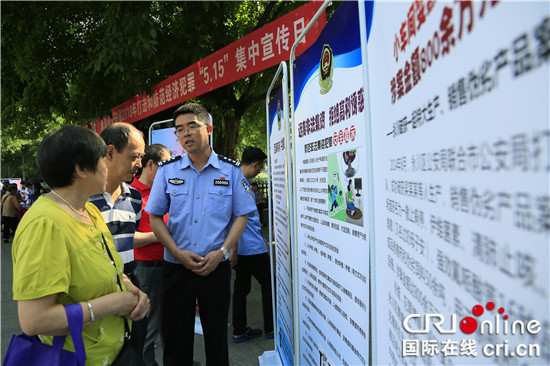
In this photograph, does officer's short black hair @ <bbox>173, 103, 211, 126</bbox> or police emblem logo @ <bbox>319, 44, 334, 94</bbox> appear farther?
officer's short black hair @ <bbox>173, 103, 211, 126</bbox>

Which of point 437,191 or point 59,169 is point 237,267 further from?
point 437,191

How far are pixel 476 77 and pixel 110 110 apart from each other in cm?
864

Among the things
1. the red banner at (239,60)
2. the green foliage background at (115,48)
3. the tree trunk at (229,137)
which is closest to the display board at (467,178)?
the red banner at (239,60)

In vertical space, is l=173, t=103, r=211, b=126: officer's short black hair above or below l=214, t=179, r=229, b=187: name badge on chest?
above

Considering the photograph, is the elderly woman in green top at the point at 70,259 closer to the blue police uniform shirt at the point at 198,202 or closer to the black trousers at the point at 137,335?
the black trousers at the point at 137,335

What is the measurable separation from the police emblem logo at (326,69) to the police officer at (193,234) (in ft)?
4.15

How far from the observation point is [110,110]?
820cm

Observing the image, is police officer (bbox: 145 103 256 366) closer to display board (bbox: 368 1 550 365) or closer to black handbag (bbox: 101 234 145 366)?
black handbag (bbox: 101 234 145 366)

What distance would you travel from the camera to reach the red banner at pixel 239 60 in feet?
11.9

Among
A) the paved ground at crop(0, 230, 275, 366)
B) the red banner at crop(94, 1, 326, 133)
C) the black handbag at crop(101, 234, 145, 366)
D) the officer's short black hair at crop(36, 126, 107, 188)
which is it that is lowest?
the paved ground at crop(0, 230, 275, 366)

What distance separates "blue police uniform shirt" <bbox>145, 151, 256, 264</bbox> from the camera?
2.61m

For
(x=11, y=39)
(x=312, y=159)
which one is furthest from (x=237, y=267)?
(x=11, y=39)

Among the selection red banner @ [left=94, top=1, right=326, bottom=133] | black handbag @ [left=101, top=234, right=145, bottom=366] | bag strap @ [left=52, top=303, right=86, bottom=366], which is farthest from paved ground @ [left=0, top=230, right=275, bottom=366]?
red banner @ [left=94, top=1, right=326, bottom=133]

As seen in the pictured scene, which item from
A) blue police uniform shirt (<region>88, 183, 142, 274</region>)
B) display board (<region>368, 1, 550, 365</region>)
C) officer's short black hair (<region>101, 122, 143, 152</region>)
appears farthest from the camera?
officer's short black hair (<region>101, 122, 143, 152</region>)
